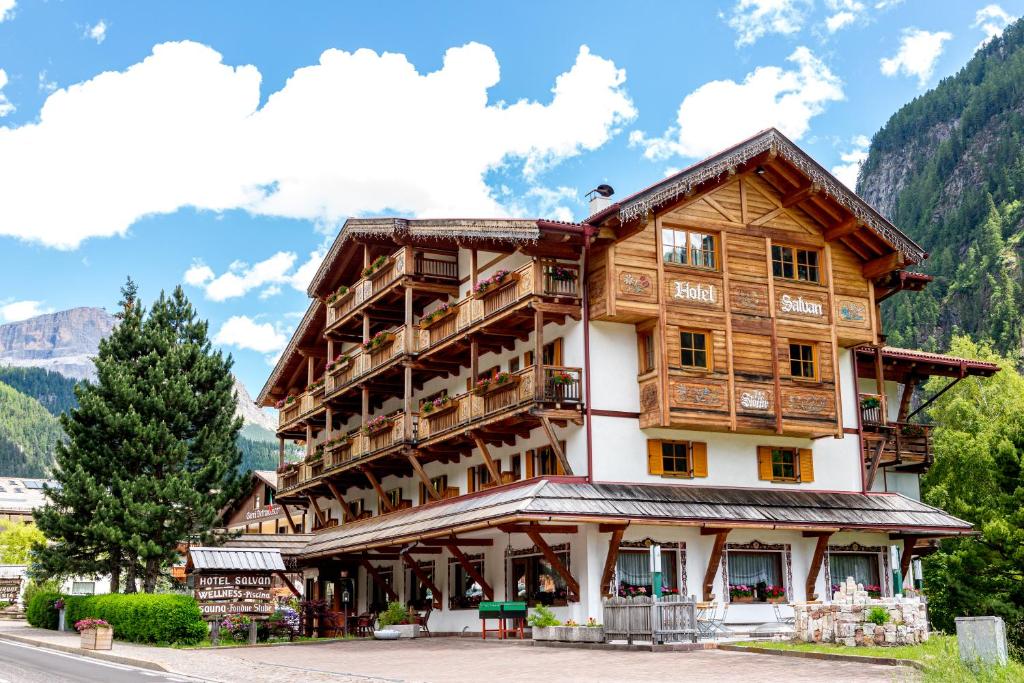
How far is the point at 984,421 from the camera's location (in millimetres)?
53719

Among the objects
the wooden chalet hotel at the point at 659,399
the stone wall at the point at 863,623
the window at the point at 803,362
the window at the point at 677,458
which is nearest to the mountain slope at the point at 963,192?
the wooden chalet hotel at the point at 659,399

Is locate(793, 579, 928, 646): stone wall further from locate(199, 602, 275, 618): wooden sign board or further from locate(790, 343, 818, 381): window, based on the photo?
locate(199, 602, 275, 618): wooden sign board

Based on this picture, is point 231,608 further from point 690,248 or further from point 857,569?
point 857,569

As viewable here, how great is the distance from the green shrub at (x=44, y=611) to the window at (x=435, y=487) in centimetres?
1325

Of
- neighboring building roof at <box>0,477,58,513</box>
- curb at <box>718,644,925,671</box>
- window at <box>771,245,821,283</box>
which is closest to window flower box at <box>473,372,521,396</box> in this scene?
window at <box>771,245,821,283</box>

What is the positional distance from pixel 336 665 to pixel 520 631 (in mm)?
7621

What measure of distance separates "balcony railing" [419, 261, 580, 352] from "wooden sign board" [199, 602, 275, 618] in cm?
1036

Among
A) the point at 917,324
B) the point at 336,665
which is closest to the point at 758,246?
the point at 336,665

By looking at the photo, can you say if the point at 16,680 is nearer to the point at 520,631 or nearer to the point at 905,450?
the point at 520,631

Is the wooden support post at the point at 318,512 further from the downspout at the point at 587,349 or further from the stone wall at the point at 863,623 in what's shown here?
the stone wall at the point at 863,623

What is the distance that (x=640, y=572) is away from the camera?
3228 centimetres

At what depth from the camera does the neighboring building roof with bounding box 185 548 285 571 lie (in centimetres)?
3494

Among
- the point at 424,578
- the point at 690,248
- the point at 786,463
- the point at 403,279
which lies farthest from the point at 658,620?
the point at 403,279

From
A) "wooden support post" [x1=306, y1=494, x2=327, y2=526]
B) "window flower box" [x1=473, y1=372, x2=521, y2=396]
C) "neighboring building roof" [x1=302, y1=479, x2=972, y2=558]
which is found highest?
"window flower box" [x1=473, y1=372, x2=521, y2=396]
